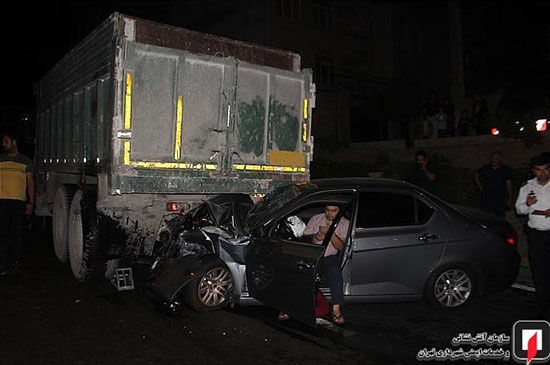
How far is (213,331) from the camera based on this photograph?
15.7 feet

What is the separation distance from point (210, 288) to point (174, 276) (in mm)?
403

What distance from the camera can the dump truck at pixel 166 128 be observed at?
578 centimetres

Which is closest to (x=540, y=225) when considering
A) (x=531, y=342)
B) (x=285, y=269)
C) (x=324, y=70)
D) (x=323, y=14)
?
(x=531, y=342)

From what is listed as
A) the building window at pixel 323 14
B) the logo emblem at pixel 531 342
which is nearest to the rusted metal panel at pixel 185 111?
the logo emblem at pixel 531 342

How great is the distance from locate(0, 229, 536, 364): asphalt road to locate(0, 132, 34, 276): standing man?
1460 mm

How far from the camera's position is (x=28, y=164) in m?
7.65

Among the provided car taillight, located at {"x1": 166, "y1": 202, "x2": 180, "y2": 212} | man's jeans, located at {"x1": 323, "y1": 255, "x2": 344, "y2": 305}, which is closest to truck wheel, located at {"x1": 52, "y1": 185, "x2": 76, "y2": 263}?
car taillight, located at {"x1": 166, "y1": 202, "x2": 180, "y2": 212}

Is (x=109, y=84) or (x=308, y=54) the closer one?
(x=109, y=84)

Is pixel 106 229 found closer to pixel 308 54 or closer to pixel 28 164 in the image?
pixel 28 164

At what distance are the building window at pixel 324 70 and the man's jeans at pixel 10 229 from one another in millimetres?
19107


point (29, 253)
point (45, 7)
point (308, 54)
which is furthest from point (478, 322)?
point (45, 7)

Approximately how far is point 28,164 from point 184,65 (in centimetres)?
336

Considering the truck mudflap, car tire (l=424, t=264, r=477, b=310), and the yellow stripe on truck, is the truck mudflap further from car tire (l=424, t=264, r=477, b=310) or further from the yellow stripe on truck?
car tire (l=424, t=264, r=477, b=310)

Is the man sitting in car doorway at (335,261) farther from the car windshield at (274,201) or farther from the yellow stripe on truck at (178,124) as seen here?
the yellow stripe on truck at (178,124)
